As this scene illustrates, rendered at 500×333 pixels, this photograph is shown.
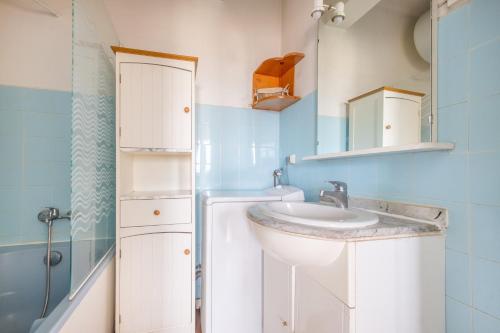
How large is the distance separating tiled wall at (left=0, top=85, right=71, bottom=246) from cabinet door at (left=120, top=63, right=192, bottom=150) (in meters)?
0.56

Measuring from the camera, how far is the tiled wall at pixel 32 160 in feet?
4.15

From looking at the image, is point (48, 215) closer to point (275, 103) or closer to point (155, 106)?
point (155, 106)

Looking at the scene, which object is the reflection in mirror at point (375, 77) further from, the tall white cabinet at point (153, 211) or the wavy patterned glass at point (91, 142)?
the wavy patterned glass at point (91, 142)

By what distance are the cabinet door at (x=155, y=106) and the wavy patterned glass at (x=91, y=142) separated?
5.1 inches

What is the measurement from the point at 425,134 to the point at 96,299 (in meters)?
1.62

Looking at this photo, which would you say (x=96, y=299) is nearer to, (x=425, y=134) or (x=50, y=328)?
(x=50, y=328)

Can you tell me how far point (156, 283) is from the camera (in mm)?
1216

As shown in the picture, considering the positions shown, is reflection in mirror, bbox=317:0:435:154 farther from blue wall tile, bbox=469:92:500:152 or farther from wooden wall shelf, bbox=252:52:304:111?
wooden wall shelf, bbox=252:52:304:111

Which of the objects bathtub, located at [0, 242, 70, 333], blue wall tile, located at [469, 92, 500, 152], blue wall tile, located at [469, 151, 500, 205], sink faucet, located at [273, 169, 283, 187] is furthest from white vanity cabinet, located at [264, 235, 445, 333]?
bathtub, located at [0, 242, 70, 333]

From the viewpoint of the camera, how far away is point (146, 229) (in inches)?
47.6

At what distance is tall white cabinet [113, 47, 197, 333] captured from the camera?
1.18 m

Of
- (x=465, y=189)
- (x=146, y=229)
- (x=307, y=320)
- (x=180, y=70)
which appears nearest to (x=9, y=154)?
(x=146, y=229)

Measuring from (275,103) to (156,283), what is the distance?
4.99ft

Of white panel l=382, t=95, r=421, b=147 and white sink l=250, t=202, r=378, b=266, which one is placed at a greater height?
white panel l=382, t=95, r=421, b=147
